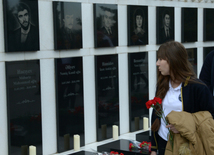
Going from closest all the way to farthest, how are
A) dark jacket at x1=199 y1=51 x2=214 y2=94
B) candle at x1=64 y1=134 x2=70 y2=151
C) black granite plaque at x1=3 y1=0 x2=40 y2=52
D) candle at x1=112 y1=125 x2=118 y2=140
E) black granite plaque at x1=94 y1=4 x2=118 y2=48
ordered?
dark jacket at x1=199 y1=51 x2=214 y2=94 → black granite plaque at x1=3 y1=0 x2=40 y2=52 → candle at x1=64 y1=134 x2=70 y2=151 → black granite plaque at x1=94 y1=4 x2=118 y2=48 → candle at x1=112 y1=125 x2=118 y2=140

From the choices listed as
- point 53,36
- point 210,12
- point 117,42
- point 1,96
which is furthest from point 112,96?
point 210,12

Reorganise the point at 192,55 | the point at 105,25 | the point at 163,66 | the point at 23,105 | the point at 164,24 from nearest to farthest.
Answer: the point at 163,66, the point at 23,105, the point at 105,25, the point at 164,24, the point at 192,55

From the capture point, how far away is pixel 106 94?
9570 millimetres

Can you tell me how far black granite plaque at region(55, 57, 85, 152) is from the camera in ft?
27.6

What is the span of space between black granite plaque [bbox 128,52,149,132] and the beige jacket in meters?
6.94

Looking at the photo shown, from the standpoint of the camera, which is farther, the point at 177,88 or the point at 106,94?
the point at 106,94

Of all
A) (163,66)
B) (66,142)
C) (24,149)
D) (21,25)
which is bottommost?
(66,142)

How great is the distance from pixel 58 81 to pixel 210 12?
7282 millimetres

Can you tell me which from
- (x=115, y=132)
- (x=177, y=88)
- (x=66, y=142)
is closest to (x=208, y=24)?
(x=115, y=132)

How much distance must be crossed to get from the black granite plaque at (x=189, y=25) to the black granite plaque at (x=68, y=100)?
15.4 ft

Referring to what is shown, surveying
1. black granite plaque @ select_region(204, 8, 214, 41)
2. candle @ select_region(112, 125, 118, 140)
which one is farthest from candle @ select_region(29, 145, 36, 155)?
black granite plaque @ select_region(204, 8, 214, 41)

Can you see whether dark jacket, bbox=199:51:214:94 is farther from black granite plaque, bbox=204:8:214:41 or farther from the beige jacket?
black granite plaque, bbox=204:8:214:41

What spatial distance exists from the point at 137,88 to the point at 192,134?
7.27m

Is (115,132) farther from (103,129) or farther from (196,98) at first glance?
(196,98)
